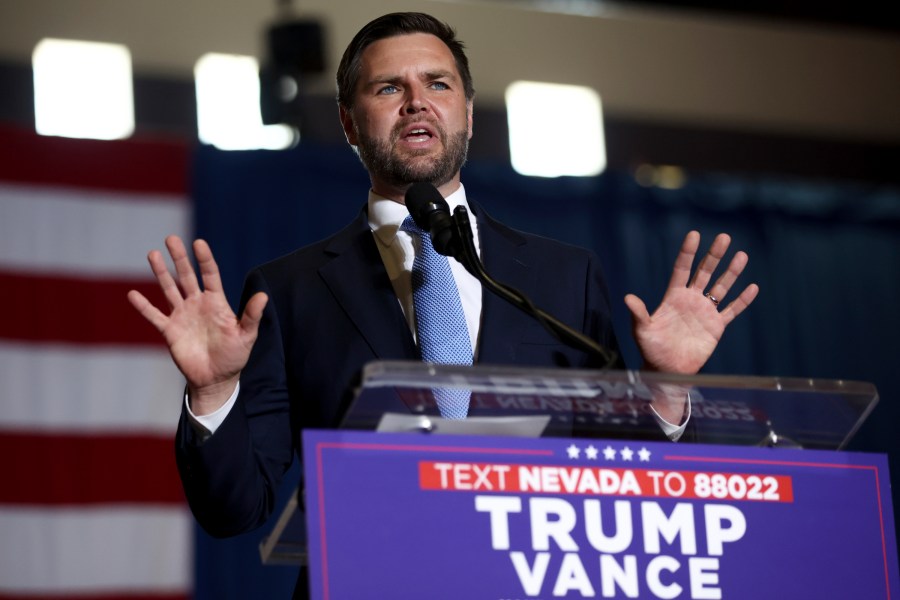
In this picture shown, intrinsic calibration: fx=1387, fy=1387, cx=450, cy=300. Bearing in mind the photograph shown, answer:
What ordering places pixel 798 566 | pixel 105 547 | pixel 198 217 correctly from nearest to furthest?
pixel 798 566
pixel 105 547
pixel 198 217

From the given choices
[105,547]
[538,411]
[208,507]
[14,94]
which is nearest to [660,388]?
[538,411]

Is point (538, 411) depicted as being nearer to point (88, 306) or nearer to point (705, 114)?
point (88, 306)

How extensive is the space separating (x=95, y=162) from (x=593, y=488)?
11.7 feet

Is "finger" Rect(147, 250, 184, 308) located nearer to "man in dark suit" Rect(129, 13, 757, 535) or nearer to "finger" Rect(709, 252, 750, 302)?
"man in dark suit" Rect(129, 13, 757, 535)

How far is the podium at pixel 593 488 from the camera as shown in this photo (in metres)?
1.17

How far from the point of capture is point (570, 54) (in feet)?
19.2

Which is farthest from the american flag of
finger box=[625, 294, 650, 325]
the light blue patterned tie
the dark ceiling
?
finger box=[625, 294, 650, 325]

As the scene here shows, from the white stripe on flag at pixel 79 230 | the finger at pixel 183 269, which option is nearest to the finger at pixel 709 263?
the finger at pixel 183 269

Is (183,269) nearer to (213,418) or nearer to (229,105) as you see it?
(213,418)

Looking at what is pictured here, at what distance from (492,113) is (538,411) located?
442 centimetres

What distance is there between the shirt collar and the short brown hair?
188mm

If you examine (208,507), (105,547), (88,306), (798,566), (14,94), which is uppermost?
(14,94)

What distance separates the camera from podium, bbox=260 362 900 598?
1.17 meters

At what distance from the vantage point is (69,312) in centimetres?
434
